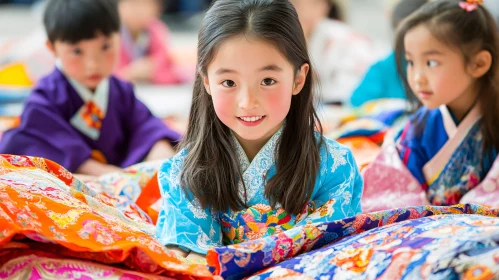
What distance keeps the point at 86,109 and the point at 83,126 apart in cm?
7

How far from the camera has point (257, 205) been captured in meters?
1.93

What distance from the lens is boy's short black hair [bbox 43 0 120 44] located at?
2.84 m

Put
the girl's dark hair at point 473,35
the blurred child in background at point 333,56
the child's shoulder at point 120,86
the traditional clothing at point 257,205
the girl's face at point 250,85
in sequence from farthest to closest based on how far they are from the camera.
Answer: the blurred child in background at point 333,56, the child's shoulder at point 120,86, the girl's dark hair at point 473,35, the traditional clothing at point 257,205, the girl's face at point 250,85

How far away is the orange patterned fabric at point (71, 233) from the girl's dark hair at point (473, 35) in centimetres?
116

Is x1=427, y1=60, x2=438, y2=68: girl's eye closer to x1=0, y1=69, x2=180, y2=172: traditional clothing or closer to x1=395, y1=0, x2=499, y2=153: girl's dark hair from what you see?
x1=395, y1=0, x2=499, y2=153: girl's dark hair

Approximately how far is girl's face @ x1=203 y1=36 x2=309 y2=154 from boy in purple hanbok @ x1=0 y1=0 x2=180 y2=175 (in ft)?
3.12

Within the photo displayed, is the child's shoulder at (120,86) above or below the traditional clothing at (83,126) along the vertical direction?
above

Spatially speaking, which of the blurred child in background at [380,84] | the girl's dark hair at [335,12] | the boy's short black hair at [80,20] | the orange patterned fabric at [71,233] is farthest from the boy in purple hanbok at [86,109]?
the girl's dark hair at [335,12]

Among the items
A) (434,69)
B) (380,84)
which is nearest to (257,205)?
(434,69)

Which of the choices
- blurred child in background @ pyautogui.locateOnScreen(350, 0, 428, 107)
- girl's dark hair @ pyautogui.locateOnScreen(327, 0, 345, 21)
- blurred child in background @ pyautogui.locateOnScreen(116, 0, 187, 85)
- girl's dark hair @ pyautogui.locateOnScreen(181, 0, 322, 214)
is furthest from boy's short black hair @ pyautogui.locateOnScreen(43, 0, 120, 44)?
girl's dark hair @ pyautogui.locateOnScreen(327, 0, 345, 21)

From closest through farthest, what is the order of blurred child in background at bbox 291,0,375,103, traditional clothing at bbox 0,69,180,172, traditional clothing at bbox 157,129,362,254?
traditional clothing at bbox 157,129,362,254
traditional clothing at bbox 0,69,180,172
blurred child in background at bbox 291,0,375,103

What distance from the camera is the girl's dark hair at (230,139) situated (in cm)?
Answer: 180

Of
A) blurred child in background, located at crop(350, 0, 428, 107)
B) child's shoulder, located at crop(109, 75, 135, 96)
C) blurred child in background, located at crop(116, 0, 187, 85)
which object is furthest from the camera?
blurred child in background, located at crop(116, 0, 187, 85)

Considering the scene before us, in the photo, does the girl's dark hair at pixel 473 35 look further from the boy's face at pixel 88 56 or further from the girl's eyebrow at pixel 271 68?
the boy's face at pixel 88 56
